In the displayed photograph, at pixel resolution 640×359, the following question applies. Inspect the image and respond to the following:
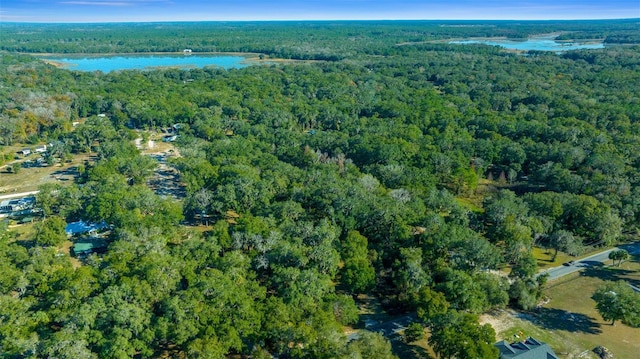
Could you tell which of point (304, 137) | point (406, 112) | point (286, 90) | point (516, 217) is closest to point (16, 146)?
point (304, 137)

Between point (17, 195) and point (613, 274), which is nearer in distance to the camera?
point (613, 274)

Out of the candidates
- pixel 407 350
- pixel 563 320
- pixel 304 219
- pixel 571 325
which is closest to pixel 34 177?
pixel 304 219

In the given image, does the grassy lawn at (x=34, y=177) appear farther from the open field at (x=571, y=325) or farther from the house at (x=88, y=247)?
the open field at (x=571, y=325)

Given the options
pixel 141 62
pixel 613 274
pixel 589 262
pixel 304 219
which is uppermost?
pixel 141 62

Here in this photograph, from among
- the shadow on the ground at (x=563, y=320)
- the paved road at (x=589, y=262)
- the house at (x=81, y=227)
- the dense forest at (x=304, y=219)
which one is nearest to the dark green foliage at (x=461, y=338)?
the dense forest at (x=304, y=219)

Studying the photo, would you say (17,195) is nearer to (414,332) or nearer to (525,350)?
(414,332)

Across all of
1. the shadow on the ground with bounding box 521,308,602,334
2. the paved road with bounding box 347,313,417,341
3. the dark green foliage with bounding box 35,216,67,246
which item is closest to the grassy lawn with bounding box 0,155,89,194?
the dark green foliage with bounding box 35,216,67,246
